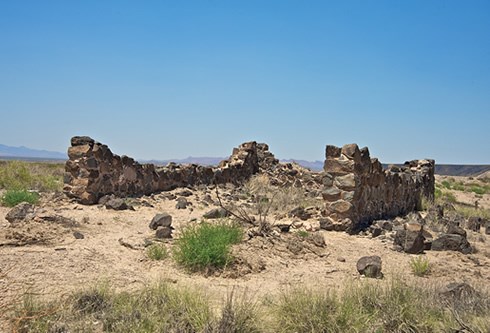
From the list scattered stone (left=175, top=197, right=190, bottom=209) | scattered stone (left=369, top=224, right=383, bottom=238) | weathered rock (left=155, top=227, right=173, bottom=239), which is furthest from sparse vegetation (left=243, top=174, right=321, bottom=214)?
scattered stone (left=369, top=224, right=383, bottom=238)

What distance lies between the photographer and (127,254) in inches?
287

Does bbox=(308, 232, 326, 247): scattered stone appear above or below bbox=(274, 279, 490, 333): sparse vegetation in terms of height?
above

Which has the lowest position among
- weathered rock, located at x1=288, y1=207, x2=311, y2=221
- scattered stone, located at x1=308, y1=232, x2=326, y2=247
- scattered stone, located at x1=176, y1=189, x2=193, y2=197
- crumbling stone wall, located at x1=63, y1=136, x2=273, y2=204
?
scattered stone, located at x1=308, y1=232, x2=326, y2=247

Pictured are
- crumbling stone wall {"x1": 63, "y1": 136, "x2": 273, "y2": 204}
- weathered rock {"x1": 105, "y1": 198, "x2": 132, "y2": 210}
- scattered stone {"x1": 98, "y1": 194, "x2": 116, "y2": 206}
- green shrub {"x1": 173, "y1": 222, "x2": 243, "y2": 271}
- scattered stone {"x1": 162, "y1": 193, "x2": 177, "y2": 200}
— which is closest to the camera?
green shrub {"x1": 173, "y1": 222, "x2": 243, "y2": 271}

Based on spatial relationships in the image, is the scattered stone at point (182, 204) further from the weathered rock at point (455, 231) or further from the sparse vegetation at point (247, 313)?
the sparse vegetation at point (247, 313)

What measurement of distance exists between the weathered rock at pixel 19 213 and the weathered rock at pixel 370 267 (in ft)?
19.5

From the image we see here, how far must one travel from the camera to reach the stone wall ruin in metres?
10.2

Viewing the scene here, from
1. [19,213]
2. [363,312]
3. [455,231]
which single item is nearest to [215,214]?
[19,213]

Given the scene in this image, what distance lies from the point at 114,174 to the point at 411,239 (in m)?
8.07

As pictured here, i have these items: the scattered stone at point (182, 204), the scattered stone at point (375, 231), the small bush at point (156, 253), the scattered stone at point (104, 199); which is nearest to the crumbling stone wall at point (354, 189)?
the scattered stone at point (375, 231)

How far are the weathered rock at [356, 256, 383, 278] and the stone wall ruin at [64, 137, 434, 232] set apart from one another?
9.63ft

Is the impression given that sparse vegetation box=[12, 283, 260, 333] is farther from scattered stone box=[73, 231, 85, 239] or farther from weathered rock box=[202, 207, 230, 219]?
weathered rock box=[202, 207, 230, 219]

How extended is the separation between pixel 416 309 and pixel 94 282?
349 cm

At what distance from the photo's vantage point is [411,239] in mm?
8594
